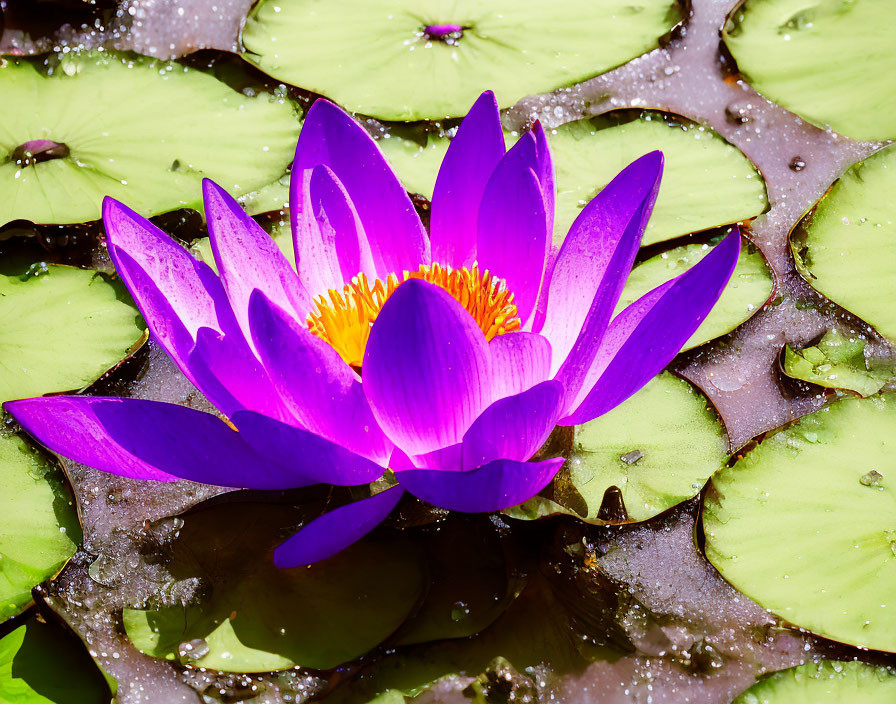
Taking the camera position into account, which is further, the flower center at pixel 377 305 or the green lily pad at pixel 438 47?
the green lily pad at pixel 438 47

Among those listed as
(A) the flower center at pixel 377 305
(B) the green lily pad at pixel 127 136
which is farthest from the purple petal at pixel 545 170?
(B) the green lily pad at pixel 127 136

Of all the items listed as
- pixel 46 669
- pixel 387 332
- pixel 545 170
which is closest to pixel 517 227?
pixel 545 170

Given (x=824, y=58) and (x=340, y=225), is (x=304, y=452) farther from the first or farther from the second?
(x=824, y=58)

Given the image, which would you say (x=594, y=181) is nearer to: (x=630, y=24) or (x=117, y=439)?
(x=630, y=24)

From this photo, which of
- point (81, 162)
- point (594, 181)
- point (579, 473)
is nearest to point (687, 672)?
point (579, 473)

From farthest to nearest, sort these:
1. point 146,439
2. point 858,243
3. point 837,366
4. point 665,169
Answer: point 665,169 → point 858,243 → point 837,366 → point 146,439

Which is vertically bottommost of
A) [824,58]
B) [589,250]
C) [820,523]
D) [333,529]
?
[820,523]

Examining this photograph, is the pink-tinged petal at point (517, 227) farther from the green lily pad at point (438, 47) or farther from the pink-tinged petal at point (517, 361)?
the green lily pad at point (438, 47)
